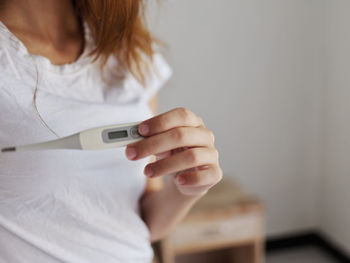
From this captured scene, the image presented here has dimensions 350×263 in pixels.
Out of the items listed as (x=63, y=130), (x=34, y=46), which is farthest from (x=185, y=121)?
(x=34, y=46)

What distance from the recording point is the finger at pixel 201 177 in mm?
437

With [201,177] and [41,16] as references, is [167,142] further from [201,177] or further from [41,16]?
[41,16]

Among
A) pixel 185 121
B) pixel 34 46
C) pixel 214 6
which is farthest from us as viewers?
pixel 214 6

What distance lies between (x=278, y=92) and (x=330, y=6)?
0.46 meters

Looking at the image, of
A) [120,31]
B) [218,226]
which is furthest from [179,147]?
[218,226]

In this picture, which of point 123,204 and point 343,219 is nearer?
point 123,204

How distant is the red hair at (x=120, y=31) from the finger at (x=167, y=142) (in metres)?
0.24

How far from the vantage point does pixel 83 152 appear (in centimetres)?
49

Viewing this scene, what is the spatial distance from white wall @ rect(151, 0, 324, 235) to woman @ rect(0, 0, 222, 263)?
97 centimetres

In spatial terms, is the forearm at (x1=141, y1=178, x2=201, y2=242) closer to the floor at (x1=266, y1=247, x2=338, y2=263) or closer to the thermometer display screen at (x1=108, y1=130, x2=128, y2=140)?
the thermometer display screen at (x1=108, y1=130, x2=128, y2=140)

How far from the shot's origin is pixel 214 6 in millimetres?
1582

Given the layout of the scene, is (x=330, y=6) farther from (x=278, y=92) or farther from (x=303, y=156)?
(x=303, y=156)

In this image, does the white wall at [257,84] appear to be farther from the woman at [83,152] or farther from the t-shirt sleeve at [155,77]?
the woman at [83,152]

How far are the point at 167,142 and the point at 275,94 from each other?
143 centimetres
